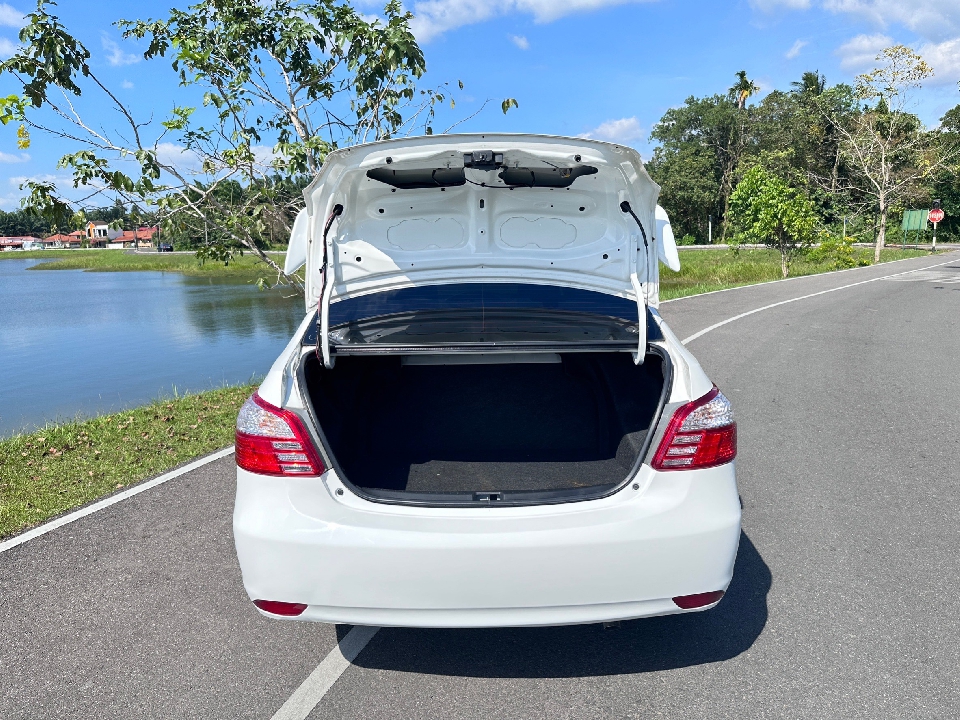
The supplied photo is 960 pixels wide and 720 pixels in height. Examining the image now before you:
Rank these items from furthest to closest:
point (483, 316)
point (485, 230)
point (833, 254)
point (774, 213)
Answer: point (833, 254) < point (774, 213) < point (485, 230) < point (483, 316)

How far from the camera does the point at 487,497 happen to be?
258 cm

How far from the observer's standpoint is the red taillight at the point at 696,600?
103 inches

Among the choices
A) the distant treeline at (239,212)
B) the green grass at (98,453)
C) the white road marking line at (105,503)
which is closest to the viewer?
the white road marking line at (105,503)

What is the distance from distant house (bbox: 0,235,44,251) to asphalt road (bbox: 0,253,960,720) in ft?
550

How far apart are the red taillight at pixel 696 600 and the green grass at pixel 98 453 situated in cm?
387

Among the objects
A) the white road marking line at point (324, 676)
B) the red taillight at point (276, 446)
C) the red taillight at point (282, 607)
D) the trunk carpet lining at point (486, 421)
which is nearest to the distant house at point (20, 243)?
the trunk carpet lining at point (486, 421)

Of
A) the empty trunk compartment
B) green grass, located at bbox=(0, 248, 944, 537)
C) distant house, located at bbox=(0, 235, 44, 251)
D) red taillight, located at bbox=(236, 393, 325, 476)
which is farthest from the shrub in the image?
distant house, located at bbox=(0, 235, 44, 251)

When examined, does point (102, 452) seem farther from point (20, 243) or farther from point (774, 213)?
point (20, 243)

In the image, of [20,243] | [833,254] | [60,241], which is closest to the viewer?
[833,254]

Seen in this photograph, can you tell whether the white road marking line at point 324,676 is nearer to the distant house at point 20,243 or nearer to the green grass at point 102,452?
the green grass at point 102,452

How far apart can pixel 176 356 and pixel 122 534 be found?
12.8 m

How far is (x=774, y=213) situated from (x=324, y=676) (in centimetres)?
2565

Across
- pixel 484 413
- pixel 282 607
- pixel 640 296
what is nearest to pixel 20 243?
pixel 484 413

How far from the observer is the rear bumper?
2.47 m
